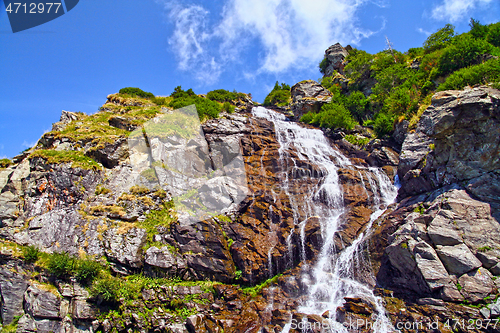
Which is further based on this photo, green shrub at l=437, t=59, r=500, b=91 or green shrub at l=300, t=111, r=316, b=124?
green shrub at l=300, t=111, r=316, b=124

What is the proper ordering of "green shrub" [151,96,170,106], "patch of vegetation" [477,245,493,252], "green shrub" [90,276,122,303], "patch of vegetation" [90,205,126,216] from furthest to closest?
"green shrub" [151,96,170,106]
"patch of vegetation" [90,205,126,216]
"green shrub" [90,276,122,303]
"patch of vegetation" [477,245,493,252]

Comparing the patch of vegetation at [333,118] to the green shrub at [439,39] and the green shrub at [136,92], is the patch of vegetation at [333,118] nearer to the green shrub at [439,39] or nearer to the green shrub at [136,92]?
the green shrub at [439,39]

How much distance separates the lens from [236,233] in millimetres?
16344

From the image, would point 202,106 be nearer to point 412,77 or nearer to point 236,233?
point 236,233

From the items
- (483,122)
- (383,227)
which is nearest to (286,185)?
(383,227)

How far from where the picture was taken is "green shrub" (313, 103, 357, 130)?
28.6 m

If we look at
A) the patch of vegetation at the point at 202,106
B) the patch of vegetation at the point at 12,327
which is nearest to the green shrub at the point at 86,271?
the patch of vegetation at the point at 12,327

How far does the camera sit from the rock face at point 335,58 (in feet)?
140

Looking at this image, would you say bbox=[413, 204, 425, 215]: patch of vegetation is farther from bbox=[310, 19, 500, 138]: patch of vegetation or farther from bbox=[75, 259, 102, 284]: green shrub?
bbox=[75, 259, 102, 284]: green shrub

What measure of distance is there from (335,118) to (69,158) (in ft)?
87.5

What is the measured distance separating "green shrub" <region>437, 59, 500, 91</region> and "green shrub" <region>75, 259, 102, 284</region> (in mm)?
25893

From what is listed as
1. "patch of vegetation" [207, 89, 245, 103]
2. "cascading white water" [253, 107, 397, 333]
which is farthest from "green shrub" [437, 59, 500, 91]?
"patch of vegetation" [207, 89, 245, 103]

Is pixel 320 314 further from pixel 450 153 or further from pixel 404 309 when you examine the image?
Result: pixel 450 153

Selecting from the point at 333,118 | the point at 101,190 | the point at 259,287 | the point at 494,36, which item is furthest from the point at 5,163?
the point at 494,36
